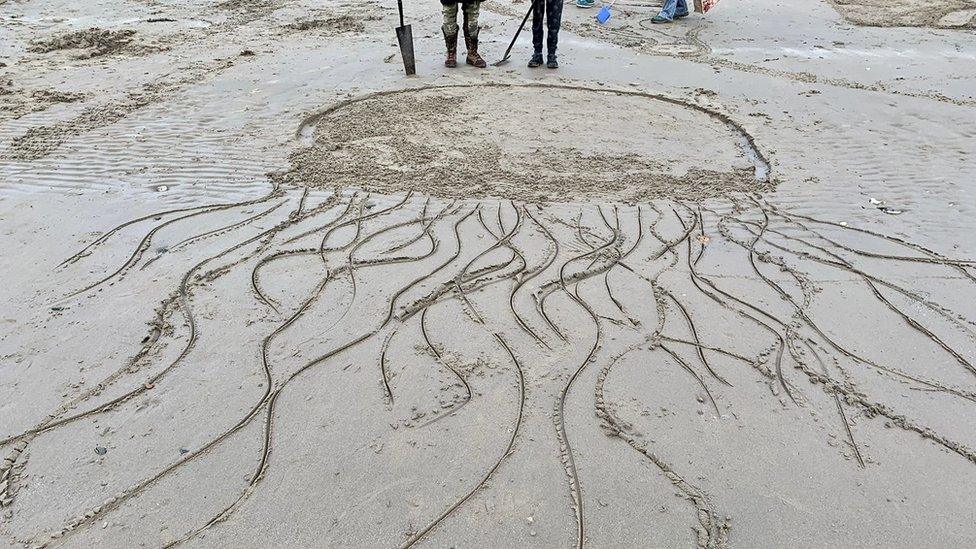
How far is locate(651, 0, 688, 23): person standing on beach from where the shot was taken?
10500mm

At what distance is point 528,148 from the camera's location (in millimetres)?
5648

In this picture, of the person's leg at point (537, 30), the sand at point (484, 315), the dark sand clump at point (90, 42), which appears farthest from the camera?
the dark sand clump at point (90, 42)

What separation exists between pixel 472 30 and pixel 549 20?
107 cm

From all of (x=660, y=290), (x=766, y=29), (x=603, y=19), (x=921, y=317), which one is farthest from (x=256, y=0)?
(x=921, y=317)

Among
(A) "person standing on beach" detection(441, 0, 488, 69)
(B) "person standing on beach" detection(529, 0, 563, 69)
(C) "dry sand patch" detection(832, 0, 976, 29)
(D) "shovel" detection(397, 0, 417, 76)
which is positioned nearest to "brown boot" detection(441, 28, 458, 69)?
(A) "person standing on beach" detection(441, 0, 488, 69)

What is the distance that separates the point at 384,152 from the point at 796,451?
4.23 meters

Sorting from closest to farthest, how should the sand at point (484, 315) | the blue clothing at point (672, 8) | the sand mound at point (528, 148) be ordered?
the sand at point (484, 315) < the sand mound at point (528, 148) < the blue clothing at point (672, 8)

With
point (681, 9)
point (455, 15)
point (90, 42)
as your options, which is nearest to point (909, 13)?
point (681, 9)

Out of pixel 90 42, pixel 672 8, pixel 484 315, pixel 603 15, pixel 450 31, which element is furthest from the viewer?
pixel 672 8

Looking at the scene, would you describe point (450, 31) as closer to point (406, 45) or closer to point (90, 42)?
point (406, 45)

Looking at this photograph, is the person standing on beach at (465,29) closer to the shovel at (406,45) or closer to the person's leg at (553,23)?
the shovel at (406,45)

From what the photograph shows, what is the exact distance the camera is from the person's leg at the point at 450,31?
26.0 feet

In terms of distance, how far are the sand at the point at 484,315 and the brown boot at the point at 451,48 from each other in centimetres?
111

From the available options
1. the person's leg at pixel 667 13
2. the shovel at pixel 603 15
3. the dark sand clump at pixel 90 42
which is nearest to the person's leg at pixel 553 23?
the shovel at pixel 603 15
